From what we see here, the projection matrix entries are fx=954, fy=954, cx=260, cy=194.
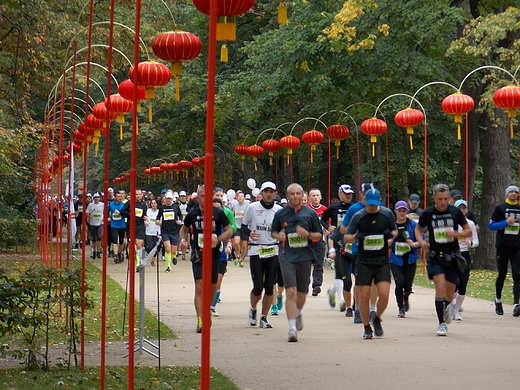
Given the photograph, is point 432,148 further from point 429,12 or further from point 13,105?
point 13,105

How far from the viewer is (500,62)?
24.3 metres

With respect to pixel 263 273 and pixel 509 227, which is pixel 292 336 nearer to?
pixel 263 273

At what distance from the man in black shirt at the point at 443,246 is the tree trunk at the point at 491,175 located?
15.7 meters

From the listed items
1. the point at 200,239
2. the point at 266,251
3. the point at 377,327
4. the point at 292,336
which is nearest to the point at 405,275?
the point at 377,327

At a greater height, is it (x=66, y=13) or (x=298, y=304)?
(x=66, y=13)

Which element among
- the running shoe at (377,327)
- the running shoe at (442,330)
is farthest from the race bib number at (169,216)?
the running shoe at (442,330)

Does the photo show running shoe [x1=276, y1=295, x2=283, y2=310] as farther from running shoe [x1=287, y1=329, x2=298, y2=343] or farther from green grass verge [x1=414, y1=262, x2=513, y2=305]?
green grass verge [x1=414, y1=262, x2=513, y2=305]

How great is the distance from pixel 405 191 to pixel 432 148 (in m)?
2.17

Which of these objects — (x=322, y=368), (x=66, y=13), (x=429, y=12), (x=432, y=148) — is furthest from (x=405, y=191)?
(x=322, y=368)

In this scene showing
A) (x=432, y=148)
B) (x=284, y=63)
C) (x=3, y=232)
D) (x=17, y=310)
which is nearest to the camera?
(x=17, y=310)

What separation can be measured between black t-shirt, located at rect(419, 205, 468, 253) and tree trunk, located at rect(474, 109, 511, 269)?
15.7m

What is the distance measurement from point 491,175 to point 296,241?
1710 cm

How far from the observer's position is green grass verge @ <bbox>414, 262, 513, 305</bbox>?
18906 millimetres

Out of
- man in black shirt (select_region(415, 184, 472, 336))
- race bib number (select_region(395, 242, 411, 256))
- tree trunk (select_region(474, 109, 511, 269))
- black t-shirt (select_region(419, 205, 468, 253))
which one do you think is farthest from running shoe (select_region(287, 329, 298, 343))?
tree trunk (select_region(474, 109, 511, 269))
